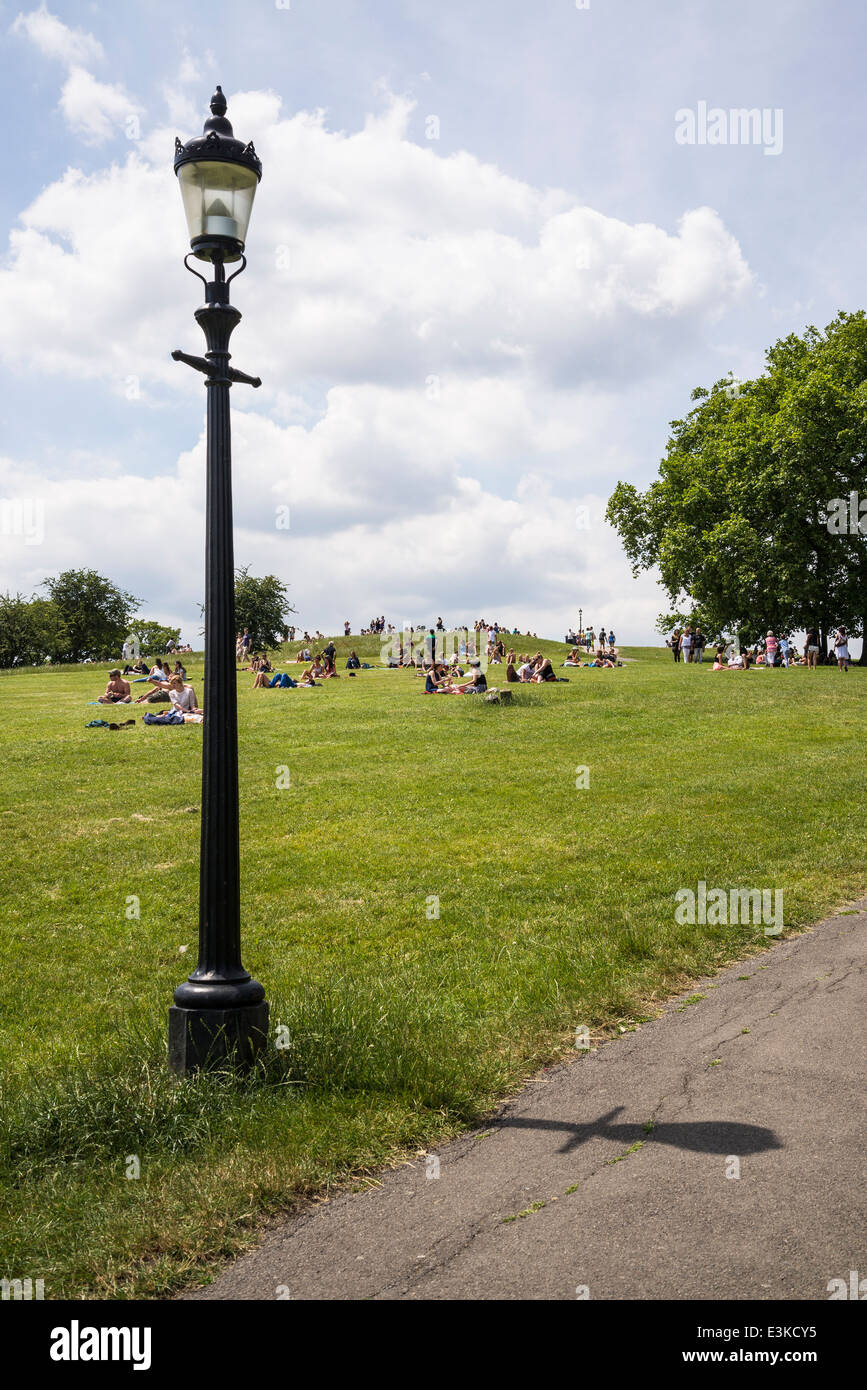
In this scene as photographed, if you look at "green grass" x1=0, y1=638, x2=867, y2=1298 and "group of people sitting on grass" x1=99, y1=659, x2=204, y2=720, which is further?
"group of people sitting on grass" x1=99, y1=659, x2=204, y2=720

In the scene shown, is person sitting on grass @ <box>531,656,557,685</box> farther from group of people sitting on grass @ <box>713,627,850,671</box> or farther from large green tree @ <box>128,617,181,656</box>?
large green tree @ <box>128,617,181,656</box>

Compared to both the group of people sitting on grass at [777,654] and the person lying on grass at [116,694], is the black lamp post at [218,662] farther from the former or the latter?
the group of people sitting on grass at [777,654]

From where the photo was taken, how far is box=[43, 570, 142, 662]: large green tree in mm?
94562

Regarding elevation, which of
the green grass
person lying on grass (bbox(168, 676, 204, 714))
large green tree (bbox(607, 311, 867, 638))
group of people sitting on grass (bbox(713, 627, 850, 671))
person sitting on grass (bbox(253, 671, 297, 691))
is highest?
large green tree (bbox(607, 311, 867, 638))

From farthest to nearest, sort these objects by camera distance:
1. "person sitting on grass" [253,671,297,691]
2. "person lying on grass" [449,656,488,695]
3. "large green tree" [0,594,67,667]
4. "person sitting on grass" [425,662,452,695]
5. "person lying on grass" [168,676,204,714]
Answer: "large green tree" [0,594,67,667] < "person sitting on grass" [253,671,297,691] < "person sitting on grass" [425,662,452,695] < "person lying on grass" [449,656,488,695] < "person lying on grass" [168,676,204,714]

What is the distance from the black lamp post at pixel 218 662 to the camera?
5.61 meters

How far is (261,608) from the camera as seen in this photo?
223ft

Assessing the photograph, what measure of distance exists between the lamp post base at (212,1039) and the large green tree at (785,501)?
39647 mm

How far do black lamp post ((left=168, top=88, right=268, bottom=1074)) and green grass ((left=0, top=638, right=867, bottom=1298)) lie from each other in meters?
→ 0.29

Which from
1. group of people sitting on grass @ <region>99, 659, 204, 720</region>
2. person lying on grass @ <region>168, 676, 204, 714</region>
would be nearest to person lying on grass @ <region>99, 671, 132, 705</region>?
group of people sitting on grass @ <region>99, 659, 204, 720</region>

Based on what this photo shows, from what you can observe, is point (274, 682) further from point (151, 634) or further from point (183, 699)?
point (151, 634)

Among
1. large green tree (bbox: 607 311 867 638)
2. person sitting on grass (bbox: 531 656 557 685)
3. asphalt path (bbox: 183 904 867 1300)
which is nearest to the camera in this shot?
asphalt path (bbox: 183 904 867 1300)

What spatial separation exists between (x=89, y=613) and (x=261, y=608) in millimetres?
35663
